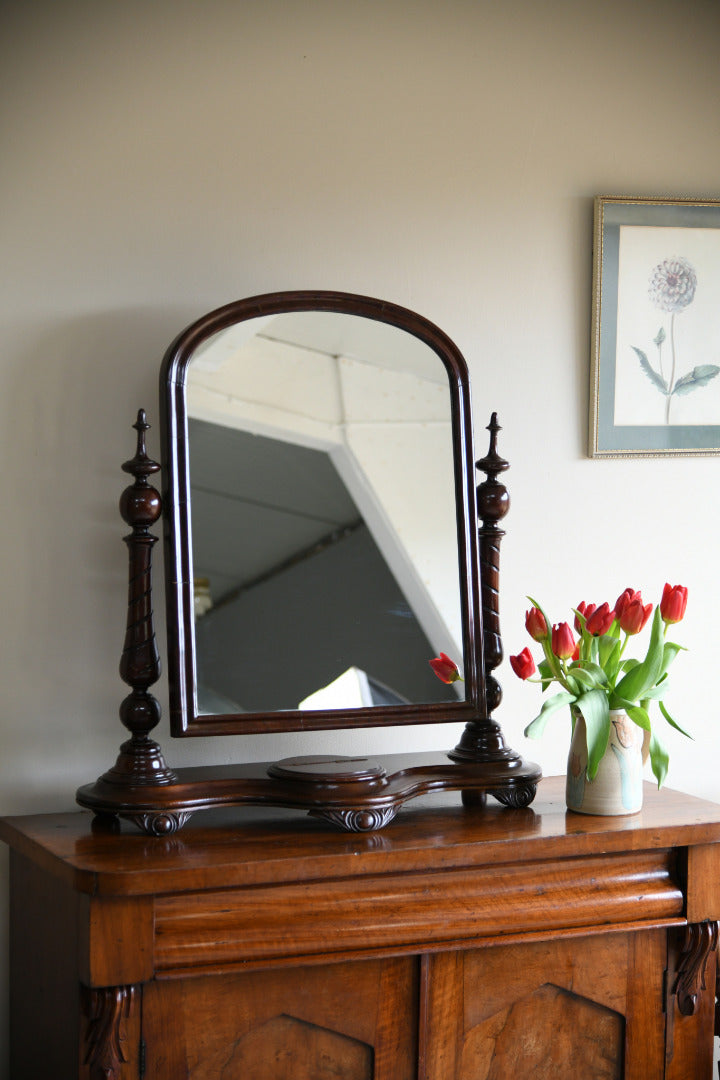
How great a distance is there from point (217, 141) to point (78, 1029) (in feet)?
5.41

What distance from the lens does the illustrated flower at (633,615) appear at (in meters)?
2.00

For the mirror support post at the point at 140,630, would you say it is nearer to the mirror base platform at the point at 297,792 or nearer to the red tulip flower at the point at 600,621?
the mirror base platform at the point at 297,792

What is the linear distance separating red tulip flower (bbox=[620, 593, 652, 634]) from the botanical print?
2.00ft

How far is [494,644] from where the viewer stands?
214cm

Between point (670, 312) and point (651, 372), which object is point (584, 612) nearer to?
point (651, 372)

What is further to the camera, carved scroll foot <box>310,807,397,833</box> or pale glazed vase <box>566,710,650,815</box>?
pale glazed vase <box>566,710,650,815</box>

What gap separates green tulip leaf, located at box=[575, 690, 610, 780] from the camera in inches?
77.7

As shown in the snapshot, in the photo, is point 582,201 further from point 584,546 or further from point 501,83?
point 584,546

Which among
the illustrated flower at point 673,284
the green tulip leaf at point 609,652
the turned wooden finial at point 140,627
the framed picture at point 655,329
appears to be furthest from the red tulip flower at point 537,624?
the illustrated flower at point 673,284

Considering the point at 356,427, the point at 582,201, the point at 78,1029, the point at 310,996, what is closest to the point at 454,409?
the point at 356,427

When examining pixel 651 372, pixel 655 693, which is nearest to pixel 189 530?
pixel 655 693

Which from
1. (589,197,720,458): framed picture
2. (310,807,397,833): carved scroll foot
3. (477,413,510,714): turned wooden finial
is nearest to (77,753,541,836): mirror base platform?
(310,807,397,833): carved scroll foot

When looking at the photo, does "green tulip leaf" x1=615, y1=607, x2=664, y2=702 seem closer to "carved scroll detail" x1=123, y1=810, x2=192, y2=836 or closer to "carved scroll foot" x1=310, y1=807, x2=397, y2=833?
"carved scroll foot" x1=310, y1=807, x2=397, y2=833

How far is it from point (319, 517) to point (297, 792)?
53 centimetres
